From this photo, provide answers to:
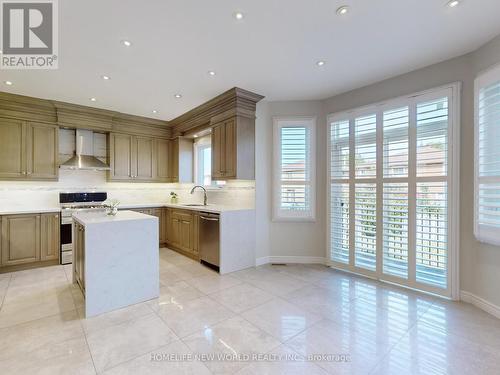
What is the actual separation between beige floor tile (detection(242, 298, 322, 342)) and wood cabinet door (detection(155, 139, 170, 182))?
3916 millimetres

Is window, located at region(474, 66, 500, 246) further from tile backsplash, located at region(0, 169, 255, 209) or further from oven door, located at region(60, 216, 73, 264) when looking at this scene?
oven door, located at region(60, 216, 73, 264)

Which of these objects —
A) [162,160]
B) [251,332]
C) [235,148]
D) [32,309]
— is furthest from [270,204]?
[32,309]

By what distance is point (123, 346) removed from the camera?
6.47 feet

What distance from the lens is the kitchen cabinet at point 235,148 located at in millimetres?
3824

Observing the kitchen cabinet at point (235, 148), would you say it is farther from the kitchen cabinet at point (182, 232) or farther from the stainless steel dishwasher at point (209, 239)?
the kitchen cabinet at point (182, 232)

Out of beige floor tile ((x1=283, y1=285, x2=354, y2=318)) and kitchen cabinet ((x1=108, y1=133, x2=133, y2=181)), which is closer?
beige floor tile ((x1=283, y1=285, x2=354, y2=318))

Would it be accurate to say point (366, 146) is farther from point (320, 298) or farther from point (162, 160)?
point (162, 160)

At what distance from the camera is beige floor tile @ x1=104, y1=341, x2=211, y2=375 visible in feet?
5.59

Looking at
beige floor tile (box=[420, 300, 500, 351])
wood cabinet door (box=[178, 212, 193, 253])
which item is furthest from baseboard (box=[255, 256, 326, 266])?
beige floor tile (box=[420, 300, 500, 351])

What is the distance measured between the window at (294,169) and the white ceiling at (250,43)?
61cm

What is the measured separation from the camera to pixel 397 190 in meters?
3.20

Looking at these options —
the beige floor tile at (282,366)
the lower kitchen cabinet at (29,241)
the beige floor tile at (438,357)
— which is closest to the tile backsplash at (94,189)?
the lower kitchen cabinet at (29,241)

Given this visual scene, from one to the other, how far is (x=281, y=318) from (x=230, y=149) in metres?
2.52

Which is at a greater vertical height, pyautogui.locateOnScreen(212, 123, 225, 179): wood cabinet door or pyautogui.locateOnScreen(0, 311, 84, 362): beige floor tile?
pyautogui.locateOnScreen(212, 123, 225, 179): wood cabinet door
